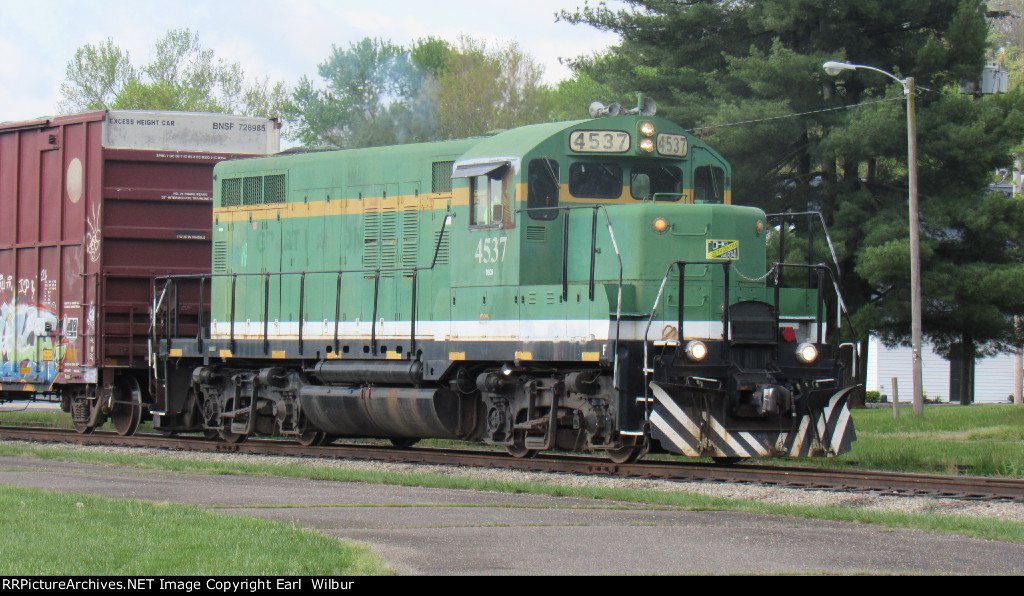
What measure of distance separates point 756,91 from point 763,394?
15545 millimetres

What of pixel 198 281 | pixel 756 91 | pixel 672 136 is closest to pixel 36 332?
pixel 198 281

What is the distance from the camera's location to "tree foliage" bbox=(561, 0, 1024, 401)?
80.6 ft

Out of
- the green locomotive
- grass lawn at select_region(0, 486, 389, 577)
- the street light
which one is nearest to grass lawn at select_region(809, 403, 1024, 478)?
the street light

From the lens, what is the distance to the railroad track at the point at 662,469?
11.0 m

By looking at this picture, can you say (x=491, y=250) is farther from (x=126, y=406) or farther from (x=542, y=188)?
(x=126, y=406)

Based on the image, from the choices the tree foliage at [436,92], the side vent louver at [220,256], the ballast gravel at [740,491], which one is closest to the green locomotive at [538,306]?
the ballast gravel at [740,491]

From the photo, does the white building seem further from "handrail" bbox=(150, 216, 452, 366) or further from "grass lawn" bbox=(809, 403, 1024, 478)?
"handrail" bbox=(150, 216, 452, 366)

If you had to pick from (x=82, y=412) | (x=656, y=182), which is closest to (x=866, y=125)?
(x=656, y=182)

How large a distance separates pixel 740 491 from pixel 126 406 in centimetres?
1039

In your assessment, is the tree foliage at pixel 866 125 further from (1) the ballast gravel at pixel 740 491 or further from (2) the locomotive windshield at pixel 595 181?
(1) the ballast gravel at pixel 740 491

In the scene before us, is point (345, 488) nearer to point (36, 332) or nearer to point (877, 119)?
point (36, 332)

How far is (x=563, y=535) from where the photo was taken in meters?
7.84

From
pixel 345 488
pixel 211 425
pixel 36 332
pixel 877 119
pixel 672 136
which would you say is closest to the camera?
pixel 345 488

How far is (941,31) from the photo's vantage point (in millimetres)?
26344
